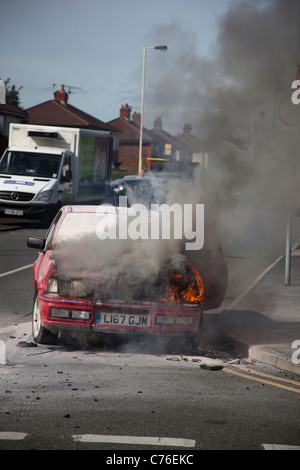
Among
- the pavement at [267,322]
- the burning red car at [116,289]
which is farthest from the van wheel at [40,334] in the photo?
the pavement at [267,322]

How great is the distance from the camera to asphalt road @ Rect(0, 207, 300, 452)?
449 cm

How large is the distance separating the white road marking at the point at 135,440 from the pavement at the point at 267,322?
8.88ft

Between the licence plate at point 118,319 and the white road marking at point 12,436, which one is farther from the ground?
the licence plate at point 118,319

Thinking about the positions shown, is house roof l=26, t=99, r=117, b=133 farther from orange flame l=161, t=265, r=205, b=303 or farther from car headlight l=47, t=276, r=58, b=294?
car headlight l=47, t=276, r=58, b=294

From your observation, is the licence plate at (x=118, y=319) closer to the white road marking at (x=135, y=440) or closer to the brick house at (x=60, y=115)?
the white road marking at (x=135, y=440)

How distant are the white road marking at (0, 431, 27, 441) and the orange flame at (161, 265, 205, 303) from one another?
2.96 m

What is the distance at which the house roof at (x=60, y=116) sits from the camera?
6775cm

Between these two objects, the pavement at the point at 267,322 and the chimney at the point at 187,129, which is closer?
the pavement at the point at 267,322

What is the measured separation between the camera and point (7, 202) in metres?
21.5

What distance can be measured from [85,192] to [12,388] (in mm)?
19657

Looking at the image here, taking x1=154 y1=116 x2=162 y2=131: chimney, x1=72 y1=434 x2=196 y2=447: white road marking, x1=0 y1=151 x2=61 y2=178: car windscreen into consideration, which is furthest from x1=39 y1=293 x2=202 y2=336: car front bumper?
x1=0 y1=151 x2=61 y2=178: car windscreen

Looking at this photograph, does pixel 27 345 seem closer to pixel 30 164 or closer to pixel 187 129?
pixel 187 129

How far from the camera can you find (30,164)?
73.6 ft
